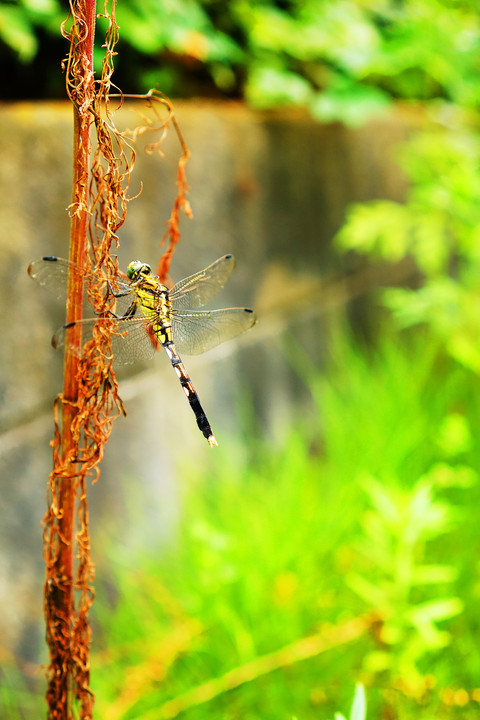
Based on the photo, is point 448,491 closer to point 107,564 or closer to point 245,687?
point 245,687

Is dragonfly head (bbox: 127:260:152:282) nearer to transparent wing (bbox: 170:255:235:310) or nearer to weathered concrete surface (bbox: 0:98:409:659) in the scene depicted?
transparent wing (bbox: 170:255:235:310)

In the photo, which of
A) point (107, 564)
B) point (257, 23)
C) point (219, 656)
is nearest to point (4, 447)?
point (107, 564)

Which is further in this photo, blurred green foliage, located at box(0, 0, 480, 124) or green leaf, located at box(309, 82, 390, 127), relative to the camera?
green leaf, located at box(309, 82, 390, 127)

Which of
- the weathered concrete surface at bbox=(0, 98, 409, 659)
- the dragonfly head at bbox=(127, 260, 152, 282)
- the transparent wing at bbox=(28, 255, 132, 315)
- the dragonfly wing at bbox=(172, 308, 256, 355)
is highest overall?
the weathered concrete surface at bbox=(0, 98, 409, 659)

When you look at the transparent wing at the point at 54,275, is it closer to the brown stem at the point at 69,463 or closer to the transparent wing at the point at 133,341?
the transparent wing at the point at 133,341

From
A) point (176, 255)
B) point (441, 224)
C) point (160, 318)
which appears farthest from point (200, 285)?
point (441, 224)

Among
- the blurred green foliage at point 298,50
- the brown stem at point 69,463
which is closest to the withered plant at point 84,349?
the brown stem at point 69,463

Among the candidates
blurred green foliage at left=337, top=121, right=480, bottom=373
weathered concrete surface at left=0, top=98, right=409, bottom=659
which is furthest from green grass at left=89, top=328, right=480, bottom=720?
blurred green foliage at left=337, top=121, right=480, bottom=373

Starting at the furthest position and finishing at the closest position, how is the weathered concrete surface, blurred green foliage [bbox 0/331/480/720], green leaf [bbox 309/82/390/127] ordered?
1. green leaf [bbox 309/82/390/127]
2. the weathered concrete surface
3. blurred green foliage [bbox 0/331/480/720]
